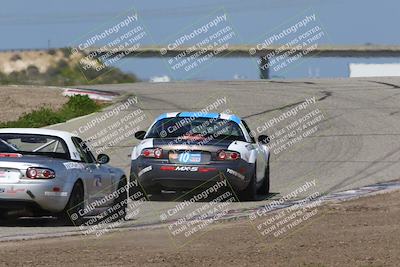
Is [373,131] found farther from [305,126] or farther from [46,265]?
[46,265]

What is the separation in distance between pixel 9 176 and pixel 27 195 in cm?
31

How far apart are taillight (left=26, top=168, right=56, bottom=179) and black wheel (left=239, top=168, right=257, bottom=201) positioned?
15.5ft

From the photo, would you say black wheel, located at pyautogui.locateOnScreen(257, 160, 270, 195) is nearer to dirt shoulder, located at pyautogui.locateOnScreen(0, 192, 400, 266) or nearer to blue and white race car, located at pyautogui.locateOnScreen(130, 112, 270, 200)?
blue and white race car, located at pyautogui.locateOnScreen(130, 112, 270, 200)

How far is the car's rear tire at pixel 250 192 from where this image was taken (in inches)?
671

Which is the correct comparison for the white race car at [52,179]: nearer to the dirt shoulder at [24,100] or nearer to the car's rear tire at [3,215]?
the car's rear tire at [3,215]

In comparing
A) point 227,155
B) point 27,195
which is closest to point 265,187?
point 227,155

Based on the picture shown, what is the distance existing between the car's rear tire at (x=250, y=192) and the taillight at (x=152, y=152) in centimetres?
141

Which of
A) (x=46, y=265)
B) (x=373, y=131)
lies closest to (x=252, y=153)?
(x=46, y=265)

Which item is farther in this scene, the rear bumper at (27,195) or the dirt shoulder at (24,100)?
the dirt shoulder at (24,100)

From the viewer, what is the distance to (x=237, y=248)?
10703mm

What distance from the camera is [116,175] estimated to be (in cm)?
1517

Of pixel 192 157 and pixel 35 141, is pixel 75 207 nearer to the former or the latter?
pixel 35 141

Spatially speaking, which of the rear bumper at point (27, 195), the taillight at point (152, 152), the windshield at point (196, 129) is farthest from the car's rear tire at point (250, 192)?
the rear bumper at point (27, 195)

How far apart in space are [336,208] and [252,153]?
2660 mm
